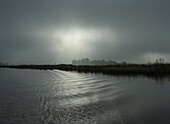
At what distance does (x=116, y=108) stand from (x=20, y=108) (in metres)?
7.33

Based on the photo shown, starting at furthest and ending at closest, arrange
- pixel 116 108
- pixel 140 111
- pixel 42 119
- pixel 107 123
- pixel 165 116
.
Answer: pixel 116 108, pixel 140 111, pixel 165 116, pixel 42 119, pixel 107 123

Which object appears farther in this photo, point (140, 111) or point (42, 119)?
point (140, 111)

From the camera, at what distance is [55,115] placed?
966 centimetres

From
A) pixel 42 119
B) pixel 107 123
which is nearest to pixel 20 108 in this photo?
pixel 42 119

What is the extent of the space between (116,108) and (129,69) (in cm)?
3688

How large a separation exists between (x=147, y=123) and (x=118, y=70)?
41.0 m

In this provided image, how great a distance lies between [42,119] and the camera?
8.87 metres

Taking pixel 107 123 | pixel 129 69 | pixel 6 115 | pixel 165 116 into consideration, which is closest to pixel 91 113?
pixel 107 123

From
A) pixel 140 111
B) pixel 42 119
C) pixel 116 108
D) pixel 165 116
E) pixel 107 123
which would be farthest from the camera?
pixel 116 108

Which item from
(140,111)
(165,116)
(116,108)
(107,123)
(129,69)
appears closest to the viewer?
(107,123)

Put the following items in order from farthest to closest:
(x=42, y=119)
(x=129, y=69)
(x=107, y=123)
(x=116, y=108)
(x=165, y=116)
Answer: (x=129, y=69) → (x=116, y=108) → (x=165, y=116) → (x=42, y=119) → (x=107, y=123)

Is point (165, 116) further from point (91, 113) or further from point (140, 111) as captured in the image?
point (91, 113)

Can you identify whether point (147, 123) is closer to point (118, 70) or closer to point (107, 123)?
point (107, 123)

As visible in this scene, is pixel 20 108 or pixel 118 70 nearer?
pixel 20 108
